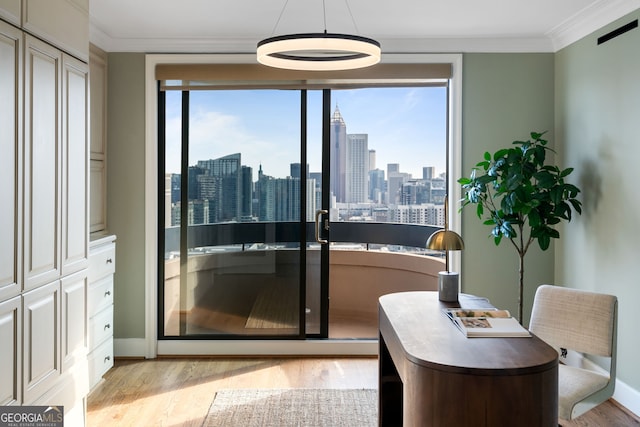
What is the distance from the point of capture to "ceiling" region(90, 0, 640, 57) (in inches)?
127

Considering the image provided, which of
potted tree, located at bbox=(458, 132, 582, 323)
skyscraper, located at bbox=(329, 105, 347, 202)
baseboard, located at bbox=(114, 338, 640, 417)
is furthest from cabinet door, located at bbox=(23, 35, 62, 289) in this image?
potted tree, located at bbox=(458, 132, 582, 323)

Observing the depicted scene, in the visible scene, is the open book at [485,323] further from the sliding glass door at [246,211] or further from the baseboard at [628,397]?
the sliding glass door at [246,211]

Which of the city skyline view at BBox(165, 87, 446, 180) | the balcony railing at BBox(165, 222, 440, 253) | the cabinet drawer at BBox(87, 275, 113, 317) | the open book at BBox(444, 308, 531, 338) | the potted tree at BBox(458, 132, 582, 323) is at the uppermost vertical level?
the city skyline view at BBox(165, 87, 446, 180)

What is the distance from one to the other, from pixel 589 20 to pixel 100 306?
386 centimetres

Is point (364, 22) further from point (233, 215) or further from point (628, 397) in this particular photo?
point (628, 397)

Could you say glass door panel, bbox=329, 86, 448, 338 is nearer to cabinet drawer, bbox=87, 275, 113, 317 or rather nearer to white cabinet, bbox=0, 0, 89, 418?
cabinet drawer, bbox=87, 275, 113, 317

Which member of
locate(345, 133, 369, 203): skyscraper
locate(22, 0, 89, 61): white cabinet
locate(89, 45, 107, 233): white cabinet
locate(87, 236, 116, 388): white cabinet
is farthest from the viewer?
locate(345, 133, 369, 203): skyscraper

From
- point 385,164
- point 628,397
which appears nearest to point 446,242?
point 628,397

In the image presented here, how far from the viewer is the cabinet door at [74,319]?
2574mm

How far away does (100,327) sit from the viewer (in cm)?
349

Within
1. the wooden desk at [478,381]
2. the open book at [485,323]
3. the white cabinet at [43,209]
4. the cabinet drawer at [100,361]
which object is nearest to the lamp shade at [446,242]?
the open book at [485,323]

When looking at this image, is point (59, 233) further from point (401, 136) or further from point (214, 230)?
point (401, 136)

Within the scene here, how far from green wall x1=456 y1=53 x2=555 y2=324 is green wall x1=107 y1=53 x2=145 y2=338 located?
100 inches

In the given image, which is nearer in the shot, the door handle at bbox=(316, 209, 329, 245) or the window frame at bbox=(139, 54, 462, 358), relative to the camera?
the window frame at bbox=(139, 54, 462, 358)
